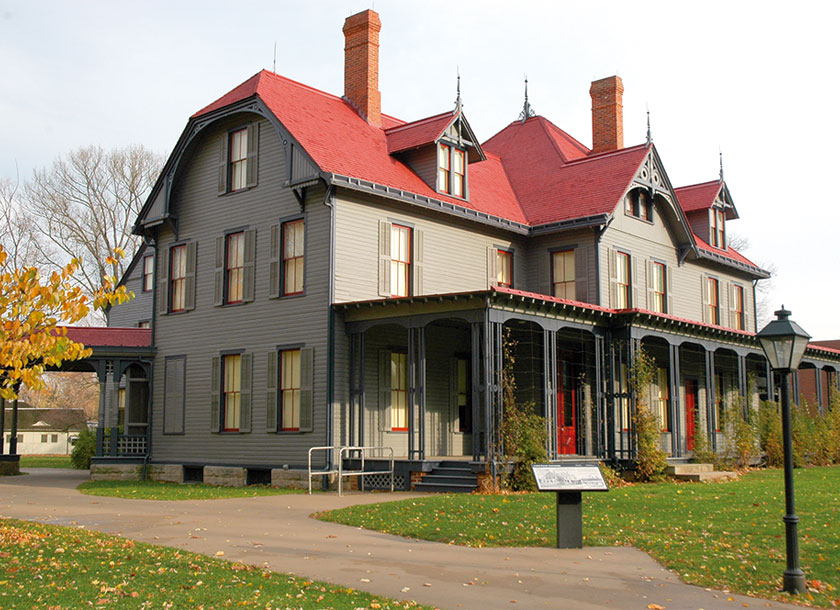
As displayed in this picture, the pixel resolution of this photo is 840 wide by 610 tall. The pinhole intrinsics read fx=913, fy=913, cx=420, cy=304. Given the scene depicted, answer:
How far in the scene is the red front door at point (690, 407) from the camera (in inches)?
1155

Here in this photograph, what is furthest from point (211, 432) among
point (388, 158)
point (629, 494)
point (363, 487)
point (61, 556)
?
point (61, 556)

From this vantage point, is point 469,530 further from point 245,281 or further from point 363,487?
point 245,281

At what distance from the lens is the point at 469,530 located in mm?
12750

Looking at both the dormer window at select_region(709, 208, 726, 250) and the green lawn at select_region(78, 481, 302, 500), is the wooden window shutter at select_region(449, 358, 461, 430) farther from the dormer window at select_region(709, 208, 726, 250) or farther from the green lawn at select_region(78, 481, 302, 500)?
the dormer window at select_region(709, 208, 726, 250)

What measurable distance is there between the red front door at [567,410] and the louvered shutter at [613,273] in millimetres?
2405

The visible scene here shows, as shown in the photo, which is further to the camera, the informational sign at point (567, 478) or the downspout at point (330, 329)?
the downspout at point (330, 329)

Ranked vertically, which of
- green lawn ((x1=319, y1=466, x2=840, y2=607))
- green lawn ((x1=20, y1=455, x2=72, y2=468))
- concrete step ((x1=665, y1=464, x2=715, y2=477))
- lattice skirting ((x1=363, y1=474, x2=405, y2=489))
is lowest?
green lawn ((x1=20, y1=455, x2=72, y2=468))

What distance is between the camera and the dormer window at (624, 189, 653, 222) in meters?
27.5

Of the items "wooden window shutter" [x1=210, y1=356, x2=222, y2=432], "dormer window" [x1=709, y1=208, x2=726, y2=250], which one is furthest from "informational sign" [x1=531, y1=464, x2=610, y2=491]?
"dormer window" [x1=709, y1=208, x2=726, y2=250]

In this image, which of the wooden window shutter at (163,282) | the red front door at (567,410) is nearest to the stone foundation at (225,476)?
the wooden window shutter at (163,282)

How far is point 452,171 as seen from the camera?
80.9 ft

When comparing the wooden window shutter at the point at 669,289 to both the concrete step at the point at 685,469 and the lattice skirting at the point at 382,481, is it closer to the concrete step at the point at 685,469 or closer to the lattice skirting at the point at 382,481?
the concrete step at the point at 685,469

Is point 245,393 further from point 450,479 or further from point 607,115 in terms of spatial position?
point 607,115

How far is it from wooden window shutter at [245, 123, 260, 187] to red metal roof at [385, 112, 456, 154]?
3549 millimetres
